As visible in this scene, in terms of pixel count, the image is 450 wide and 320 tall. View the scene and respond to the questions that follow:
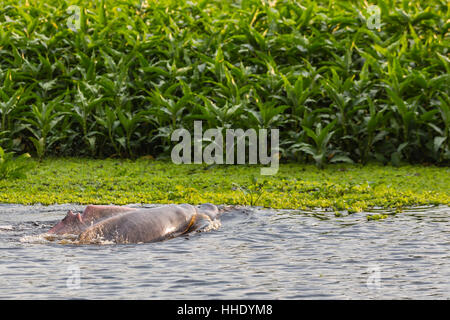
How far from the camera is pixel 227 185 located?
9.50m

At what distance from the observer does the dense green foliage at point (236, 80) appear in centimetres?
1089

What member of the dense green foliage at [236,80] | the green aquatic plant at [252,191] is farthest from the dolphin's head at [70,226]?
the dense green foliage at [236,80]

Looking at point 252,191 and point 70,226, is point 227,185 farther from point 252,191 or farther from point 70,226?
point 70,226

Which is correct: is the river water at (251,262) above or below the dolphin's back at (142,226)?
below

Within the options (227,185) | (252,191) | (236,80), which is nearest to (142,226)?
(252,191)

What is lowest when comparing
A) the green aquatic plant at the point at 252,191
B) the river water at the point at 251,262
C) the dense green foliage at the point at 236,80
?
the river water at the point at 251,262

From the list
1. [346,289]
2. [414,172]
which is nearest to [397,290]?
[346,289]

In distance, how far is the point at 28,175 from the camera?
33.0ft

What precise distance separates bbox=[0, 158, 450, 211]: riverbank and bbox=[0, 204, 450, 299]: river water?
0.83 metres

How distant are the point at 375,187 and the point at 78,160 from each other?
4.35 m

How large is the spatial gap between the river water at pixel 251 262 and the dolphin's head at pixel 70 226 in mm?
185

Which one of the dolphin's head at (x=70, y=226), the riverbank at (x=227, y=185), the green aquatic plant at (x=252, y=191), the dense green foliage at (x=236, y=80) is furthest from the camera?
the dense green foliage at (x=236, y=80)

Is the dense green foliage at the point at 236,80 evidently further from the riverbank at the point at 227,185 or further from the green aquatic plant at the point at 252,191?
the green aquatic plant at the point at 252,191

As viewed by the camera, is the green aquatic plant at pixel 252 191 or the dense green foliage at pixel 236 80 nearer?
the green aquatic plant at pixel 252 191
